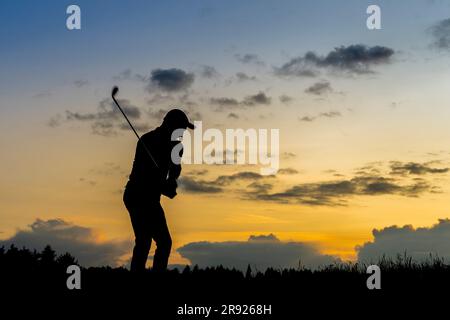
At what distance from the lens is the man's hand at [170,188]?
11664mm

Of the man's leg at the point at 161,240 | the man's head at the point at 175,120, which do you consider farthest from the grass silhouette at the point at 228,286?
the man's head at the point at 175,120

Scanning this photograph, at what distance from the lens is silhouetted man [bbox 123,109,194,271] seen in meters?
11.4

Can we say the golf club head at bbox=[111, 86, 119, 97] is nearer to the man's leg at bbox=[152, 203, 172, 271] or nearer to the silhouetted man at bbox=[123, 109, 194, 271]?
the silhouetted man at bbox=[123, 109, 194, 271]

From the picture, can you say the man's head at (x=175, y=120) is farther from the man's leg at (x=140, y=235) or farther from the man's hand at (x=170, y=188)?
the man's leg at (x=140, y=235)

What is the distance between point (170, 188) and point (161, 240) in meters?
0.89

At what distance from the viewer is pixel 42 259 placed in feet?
55.7

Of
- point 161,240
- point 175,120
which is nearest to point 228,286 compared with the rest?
point 161,240

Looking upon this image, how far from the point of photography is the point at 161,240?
11.6 m

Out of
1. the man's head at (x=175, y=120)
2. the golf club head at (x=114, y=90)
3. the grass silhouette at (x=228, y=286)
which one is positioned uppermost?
the golf club head at (x=114, y=90)

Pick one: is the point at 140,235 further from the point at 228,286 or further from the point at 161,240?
the point at 228,286

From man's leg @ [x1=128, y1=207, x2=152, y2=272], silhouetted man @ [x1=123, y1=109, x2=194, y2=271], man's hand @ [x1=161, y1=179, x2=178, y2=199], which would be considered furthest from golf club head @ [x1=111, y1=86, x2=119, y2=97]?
man's leg @ [x1=128, y1=207, x2=152, y2=272]

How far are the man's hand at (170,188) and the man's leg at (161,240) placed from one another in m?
0.23
